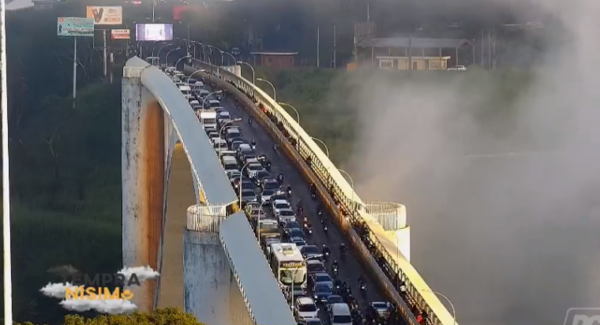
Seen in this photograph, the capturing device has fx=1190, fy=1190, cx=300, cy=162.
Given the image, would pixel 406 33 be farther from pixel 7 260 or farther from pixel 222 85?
pixel 7 260

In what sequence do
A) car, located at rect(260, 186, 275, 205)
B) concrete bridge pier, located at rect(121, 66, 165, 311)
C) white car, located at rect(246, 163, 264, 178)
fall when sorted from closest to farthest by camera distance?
car, located at rect(260, 186, 275, 205) < white car, located at rect(246, 163, 264, 178) < concrete bridge pier, located at rect(121, 66, 165, 311)

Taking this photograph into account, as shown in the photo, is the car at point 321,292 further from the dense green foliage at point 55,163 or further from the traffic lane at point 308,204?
the dense green foliage at point 55,163

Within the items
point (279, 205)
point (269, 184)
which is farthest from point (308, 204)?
point (279, 205)

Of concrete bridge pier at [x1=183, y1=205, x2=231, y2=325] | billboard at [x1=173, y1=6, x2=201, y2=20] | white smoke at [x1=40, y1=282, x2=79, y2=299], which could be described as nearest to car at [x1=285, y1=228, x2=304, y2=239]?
concrete bridge pier at [x1=183, y1=205, x2=231, y2=325]

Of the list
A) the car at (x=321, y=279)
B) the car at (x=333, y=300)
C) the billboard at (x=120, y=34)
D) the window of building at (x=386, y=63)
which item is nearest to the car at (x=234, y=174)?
the car at (x=321, y=279)

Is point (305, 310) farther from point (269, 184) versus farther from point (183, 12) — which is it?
point (183, 12)

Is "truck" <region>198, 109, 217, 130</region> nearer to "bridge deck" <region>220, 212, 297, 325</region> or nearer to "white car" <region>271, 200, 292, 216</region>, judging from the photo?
"white car" <region>271, 200, 292, 216</region>

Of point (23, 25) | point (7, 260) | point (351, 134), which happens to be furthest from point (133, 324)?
point (23, 25)
